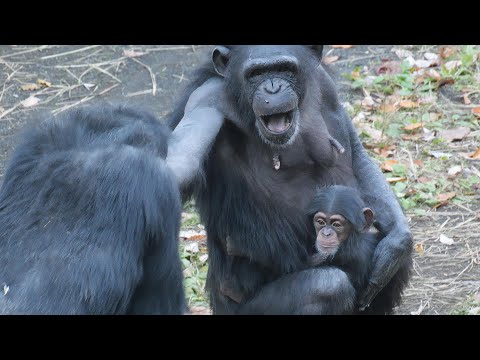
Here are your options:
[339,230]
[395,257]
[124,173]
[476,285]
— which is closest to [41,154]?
[124,173]

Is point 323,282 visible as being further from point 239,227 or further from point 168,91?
point 168,91

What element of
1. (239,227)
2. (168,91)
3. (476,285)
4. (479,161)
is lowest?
(476,285)

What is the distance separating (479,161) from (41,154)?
5105 millimetres

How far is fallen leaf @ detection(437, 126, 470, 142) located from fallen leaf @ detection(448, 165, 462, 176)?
0.51 meters

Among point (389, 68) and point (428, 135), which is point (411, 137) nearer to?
point (428, 135)

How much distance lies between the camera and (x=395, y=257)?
19.6 feet

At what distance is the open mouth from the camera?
559 cm

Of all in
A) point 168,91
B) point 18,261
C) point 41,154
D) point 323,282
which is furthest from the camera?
point 168,91

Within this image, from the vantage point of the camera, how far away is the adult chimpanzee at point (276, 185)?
566 cm

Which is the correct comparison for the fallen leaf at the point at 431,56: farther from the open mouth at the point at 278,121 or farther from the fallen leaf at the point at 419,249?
the open mouth at the point at 278,121

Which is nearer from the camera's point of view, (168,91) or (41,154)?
(41,154)

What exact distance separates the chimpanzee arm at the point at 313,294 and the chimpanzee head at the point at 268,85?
88cm

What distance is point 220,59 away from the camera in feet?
19.3

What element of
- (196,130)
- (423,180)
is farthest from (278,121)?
(423,180)
